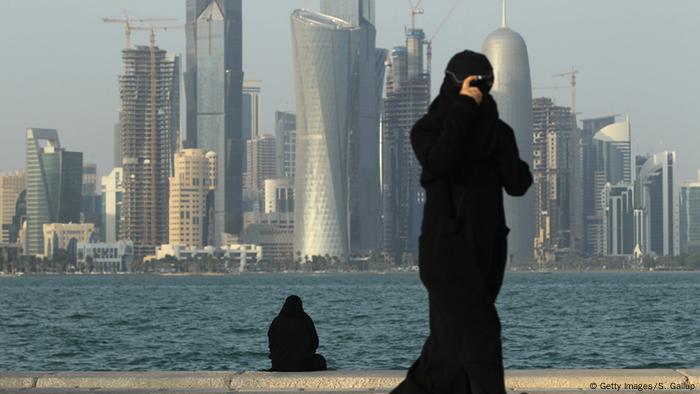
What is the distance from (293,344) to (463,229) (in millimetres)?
7086

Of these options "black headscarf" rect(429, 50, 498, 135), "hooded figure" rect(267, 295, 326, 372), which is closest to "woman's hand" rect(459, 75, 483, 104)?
"black headscarf" rect(429, 50, 498, 135)

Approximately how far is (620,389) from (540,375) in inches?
25.5

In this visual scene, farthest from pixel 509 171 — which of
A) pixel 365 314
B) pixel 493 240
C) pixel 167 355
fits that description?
pixel 365 314

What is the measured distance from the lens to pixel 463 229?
7.04 metres

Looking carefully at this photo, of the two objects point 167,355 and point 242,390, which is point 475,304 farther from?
point 167,355

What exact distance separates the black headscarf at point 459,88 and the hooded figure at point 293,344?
6892mm

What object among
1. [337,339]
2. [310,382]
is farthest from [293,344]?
[337,339]

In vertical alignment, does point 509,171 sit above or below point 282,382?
above

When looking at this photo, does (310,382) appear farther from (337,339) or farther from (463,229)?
(337,339)

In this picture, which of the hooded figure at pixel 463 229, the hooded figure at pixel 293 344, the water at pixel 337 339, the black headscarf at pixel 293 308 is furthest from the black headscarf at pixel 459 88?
the water at pixel 337 339

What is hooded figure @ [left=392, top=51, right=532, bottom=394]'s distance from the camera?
6926mm

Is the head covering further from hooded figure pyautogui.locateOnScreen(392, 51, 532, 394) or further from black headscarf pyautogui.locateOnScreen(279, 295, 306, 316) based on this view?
hooded figure pyautogui.locateOnScreen(392, 51, 532, 394)

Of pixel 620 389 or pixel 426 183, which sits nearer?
pixel 426 183

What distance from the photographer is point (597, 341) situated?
153 ft
